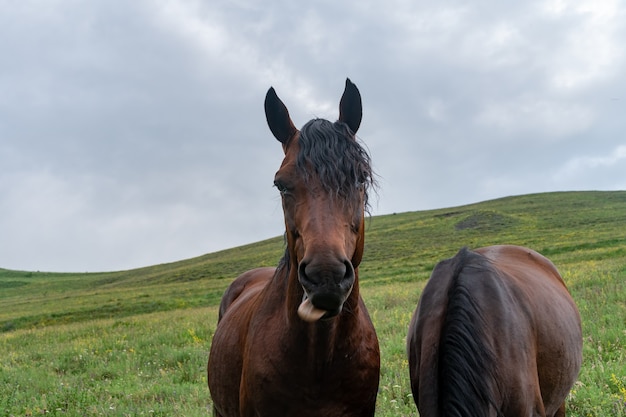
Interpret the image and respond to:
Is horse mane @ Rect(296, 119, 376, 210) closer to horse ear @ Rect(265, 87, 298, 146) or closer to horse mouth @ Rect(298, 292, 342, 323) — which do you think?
horse ear @ Rect(265, 87, 298, 146)

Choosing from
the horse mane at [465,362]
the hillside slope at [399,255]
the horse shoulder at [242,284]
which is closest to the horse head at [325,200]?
the horse mane at [465,362]

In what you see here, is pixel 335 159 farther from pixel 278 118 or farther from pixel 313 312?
pixel 313 312

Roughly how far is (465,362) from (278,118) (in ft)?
6.44

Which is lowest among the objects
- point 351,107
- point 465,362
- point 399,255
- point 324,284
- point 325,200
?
point 399,255

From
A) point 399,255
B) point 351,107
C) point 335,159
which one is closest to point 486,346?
point 335,159

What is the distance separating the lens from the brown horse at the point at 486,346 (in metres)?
3.13

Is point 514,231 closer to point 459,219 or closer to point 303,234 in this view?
point 459,219

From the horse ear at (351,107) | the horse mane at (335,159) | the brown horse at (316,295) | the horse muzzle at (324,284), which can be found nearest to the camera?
the horse muzzle at (324,284)

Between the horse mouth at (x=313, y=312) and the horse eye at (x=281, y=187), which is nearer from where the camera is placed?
the horse mouth at (x=313, y=312)

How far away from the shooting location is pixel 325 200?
2.75 meters

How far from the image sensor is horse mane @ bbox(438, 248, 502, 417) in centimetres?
303

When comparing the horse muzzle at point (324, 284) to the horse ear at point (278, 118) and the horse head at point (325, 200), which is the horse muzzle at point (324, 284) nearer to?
the horse head at point (325, 200)

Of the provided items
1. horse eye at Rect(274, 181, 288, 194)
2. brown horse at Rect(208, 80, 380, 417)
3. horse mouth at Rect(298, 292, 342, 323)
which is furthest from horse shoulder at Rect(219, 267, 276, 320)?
horse mouth at Rect(298, 292, 342, 323)

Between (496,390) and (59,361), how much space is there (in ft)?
33.6
